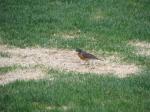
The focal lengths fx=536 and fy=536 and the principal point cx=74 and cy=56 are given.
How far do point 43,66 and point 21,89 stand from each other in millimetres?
2417

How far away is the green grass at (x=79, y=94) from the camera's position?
432 inches

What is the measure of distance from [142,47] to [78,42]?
6.78ft

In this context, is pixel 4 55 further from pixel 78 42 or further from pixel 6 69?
pixel 78 42

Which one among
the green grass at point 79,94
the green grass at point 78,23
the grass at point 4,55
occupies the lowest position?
the green grass at point 78,23

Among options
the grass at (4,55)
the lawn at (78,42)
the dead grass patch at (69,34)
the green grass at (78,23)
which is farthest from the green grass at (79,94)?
the dead grass patch at (69,34)

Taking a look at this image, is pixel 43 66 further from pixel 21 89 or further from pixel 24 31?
pixel 24 31

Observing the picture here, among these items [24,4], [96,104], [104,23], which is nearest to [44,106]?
[96,104]

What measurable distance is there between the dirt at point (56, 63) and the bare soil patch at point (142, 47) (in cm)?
111

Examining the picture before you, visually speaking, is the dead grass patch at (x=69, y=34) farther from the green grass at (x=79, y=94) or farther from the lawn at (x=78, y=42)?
the green grass at (x=79, y=94)

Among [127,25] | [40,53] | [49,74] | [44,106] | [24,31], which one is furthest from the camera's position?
[127,25]

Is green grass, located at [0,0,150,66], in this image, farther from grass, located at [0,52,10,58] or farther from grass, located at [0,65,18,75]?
grass, located at [0,65,18,75]

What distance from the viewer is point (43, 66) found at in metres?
14.4

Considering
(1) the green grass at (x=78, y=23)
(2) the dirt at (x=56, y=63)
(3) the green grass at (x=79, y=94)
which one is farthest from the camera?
(1) the green grass at (x=78, y=23)

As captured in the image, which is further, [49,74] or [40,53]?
[40,53]
